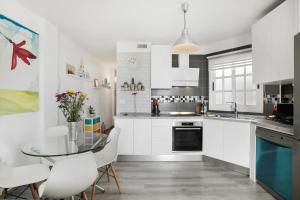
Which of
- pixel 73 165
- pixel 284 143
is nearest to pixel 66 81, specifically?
pixel 73 165

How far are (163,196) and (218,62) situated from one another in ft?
9.77

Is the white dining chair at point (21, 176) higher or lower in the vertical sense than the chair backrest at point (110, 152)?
lower

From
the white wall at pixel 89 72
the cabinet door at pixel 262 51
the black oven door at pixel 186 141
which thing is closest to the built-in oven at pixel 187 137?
the black oven door at pixel 186 141

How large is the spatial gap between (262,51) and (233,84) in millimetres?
1174

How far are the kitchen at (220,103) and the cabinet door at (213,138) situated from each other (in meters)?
0.02

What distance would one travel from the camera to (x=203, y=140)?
3496mm

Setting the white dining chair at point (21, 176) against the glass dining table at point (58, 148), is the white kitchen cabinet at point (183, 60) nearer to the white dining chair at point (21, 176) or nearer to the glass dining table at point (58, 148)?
the glass dining table at point (58, 148)

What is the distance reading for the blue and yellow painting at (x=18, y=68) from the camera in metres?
2.20

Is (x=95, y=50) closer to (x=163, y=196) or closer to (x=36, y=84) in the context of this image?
(x=36, y=84)

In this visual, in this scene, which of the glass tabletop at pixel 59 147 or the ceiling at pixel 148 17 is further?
the ceiling at pixel 148 17

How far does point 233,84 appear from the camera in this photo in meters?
3.76

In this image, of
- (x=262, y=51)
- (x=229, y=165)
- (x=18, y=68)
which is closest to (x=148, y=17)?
(x=262, y=51)

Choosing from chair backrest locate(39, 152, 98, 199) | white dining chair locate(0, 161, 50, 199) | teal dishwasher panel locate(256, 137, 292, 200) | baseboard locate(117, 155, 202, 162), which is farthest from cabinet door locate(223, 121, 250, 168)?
white dining chair locate(0, 161, 50, 199)

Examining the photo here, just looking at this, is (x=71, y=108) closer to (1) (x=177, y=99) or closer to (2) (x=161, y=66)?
(2) (x=161, y=66)
